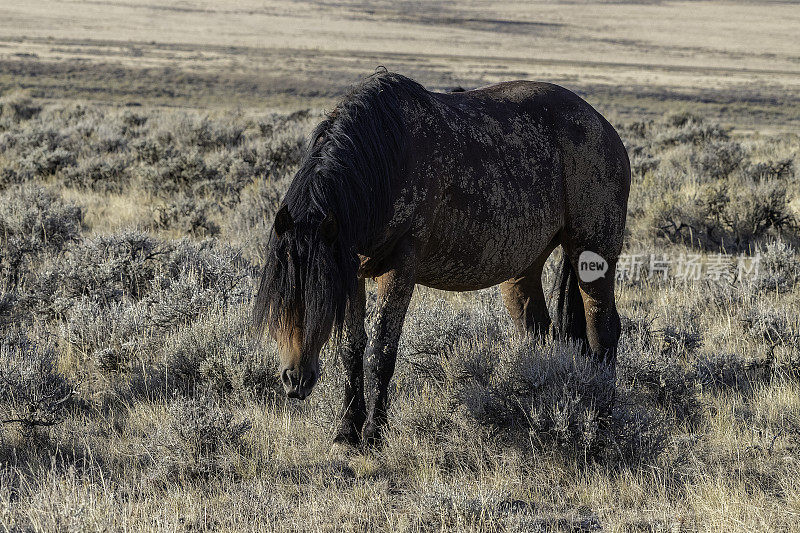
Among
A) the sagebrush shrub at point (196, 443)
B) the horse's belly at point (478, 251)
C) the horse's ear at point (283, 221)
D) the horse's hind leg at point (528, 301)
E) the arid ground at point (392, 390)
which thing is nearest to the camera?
the horse's ear at point (283, 221)

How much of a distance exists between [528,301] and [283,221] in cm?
252

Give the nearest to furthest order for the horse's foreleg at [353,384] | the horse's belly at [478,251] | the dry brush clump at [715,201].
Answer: the horse's foreleg at [353,384]
the horse's belly at [478,251]
the dry brush clump at [715,201]

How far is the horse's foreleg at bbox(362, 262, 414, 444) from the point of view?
401 cm

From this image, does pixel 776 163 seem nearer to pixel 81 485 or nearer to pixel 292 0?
pixel 81 485

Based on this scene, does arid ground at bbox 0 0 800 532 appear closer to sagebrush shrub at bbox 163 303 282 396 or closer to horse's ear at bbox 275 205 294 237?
sagebrush shrub at bbox 163 303 282 396

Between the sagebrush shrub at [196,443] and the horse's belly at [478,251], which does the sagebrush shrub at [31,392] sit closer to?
the sagebrush shrub at [196,443]

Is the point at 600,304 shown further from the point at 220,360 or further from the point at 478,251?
the point at 220,360

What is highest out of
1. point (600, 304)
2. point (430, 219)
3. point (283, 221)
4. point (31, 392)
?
point (283, 221)

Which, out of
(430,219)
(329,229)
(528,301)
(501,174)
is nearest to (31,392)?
(329,229)

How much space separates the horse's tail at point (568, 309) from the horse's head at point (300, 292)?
225 centimetres

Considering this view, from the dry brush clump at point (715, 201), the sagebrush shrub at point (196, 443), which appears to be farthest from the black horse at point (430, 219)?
the dry brush clump at point (715, 201)

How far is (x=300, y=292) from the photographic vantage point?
3.45 meters

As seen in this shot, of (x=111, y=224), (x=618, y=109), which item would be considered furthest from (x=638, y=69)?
(x=111, y=224)

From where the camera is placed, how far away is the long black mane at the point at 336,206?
3.43 meters
